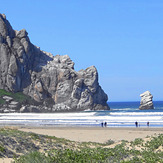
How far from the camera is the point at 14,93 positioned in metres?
130

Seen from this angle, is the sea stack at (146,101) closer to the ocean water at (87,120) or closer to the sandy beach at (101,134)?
the ocean water at (87,120)

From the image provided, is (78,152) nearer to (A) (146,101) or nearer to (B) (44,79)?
(B) (44,79)

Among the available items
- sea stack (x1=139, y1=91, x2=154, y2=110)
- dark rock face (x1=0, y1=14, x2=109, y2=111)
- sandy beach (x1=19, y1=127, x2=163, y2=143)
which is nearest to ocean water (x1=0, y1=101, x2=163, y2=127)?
sandy beach (x1=19, y1=127, x2=163, y2=143)

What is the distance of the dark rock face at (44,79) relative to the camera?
126 metres

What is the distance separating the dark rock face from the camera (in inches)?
4948

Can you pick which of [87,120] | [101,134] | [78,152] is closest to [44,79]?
[87,120]

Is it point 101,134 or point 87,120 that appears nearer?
point 101,134

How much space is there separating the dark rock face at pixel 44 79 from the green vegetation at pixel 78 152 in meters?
96.0

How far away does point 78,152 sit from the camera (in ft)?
56.6

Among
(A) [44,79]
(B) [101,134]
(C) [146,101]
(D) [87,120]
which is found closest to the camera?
(B) [101,134]

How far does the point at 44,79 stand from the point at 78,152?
116775mm

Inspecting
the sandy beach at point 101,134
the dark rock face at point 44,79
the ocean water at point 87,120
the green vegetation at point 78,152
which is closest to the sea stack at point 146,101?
the dark rock face at point 44,79

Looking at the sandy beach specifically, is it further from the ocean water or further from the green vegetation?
→ the ocean water

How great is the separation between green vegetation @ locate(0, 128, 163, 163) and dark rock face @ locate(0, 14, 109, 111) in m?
96.0
